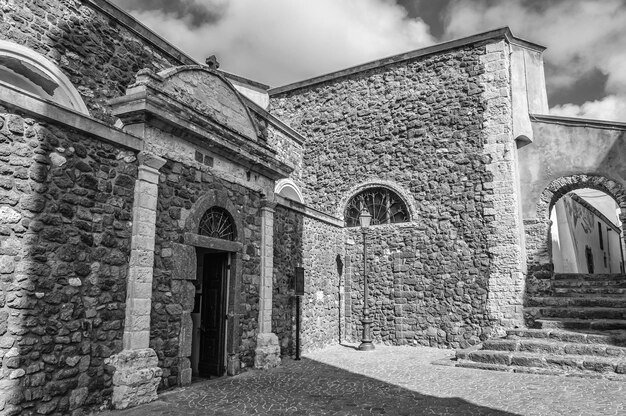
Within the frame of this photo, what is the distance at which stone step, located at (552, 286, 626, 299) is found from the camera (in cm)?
1012

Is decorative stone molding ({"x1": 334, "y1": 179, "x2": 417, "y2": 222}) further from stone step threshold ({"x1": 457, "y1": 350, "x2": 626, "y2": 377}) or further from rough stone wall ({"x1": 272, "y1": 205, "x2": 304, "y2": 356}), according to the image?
stone step threshold ({"x1": 457, "y1": 350, "x2": 626, "y2": 377})

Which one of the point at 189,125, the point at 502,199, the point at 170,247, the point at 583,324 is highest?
the point at 189,125

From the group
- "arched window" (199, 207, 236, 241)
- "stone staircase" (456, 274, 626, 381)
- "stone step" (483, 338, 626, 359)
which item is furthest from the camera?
"stone step" (483, 338, 626, 359)

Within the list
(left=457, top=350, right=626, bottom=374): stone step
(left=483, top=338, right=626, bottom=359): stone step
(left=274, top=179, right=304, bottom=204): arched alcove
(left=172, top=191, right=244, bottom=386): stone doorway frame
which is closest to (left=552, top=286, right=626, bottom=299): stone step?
(left=483, top=338, right=626, bottom=359): stone step

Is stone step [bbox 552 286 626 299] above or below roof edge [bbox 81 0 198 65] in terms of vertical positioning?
below

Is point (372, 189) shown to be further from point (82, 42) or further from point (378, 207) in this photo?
point (82, 42)

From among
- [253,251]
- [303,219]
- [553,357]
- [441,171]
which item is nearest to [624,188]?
[441,171]

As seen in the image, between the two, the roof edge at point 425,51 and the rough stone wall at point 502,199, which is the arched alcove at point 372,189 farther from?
the roof edge at point 425,51

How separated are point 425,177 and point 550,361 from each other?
5444 mm

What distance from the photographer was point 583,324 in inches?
347

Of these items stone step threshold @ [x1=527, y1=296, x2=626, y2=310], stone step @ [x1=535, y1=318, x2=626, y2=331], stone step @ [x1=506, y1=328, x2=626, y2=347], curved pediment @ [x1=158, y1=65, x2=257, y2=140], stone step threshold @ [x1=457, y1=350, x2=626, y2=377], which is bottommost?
stone step threshold @ [x1=457, y1=350, x2=626, y2=377]

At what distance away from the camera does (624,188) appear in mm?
10219

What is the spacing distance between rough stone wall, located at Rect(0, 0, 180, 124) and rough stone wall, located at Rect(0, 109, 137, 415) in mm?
2439

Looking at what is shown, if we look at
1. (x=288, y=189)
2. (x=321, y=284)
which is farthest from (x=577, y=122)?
(x=288, y=189)
